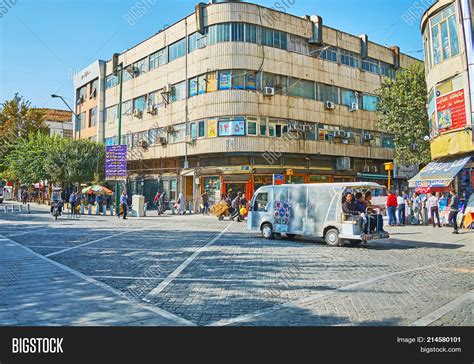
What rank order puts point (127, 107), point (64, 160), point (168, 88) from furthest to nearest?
point (127, 107)
point (64, 160)
point (168, 88)

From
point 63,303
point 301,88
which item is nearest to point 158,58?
point 301,88

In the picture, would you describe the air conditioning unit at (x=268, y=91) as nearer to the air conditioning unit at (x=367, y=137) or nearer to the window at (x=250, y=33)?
the window at (x=250, y=33)

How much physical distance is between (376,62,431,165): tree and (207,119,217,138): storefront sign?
1234cm

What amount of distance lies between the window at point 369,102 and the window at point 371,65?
2852 millimetres

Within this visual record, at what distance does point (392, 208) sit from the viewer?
1917 cm

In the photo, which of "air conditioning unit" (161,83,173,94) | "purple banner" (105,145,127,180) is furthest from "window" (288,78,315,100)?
"purple banner" (105,145,127,180)

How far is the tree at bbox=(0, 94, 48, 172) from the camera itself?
50.6 metres

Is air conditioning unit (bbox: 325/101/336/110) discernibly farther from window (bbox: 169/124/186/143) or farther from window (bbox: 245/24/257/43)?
window (bbox: 169/124/186/143)

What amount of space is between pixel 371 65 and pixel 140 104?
2394 centimetres

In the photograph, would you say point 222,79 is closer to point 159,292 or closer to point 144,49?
point 144,49

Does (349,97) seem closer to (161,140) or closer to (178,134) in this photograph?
(178,134)

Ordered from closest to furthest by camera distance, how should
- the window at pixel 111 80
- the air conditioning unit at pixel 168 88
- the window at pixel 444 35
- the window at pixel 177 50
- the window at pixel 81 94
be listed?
the window at pixel 444 35 < the window at pixel 177 50 < the air conditioning unit at pixel 168 88 < the window at pixel 111 80 < the window at pixel 81 94

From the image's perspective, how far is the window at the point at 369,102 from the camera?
37.3 m

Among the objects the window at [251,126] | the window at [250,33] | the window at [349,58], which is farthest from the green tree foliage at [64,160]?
the window at [349,58]
